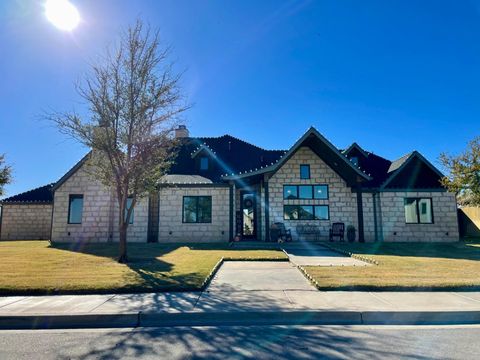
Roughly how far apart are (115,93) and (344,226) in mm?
14128

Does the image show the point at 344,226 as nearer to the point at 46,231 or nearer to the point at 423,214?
the point at 423,214

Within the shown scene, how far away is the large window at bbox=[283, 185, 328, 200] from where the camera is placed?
19297 mm

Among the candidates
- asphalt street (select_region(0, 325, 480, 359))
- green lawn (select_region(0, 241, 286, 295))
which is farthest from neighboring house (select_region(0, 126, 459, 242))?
asphalt street (select_region(0, 325, 480, 359))

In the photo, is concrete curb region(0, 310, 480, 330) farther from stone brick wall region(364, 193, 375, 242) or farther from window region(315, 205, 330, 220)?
stone brick wall region(364, 193, 375, 242)

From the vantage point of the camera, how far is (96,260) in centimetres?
1135

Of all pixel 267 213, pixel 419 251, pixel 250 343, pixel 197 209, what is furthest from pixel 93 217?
pixel 419 251

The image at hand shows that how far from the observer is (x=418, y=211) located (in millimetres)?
19328

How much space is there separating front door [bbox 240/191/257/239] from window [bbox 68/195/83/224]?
378 inches

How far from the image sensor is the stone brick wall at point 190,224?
737 inches

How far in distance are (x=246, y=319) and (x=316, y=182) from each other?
1487 centimetres

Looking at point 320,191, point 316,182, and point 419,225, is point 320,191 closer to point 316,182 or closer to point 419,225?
point 316,182

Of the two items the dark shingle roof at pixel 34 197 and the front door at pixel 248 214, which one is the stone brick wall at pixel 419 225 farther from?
the dark shingle roof at pixel 34 197

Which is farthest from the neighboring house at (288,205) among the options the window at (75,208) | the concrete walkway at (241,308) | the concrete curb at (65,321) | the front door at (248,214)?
the concrete curb at (65,321)

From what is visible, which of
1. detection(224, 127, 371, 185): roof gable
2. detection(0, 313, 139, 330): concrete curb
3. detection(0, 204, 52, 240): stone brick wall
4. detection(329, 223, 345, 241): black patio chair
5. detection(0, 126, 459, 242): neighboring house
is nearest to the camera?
detection(0, 313, 139, 330): concrete curb
